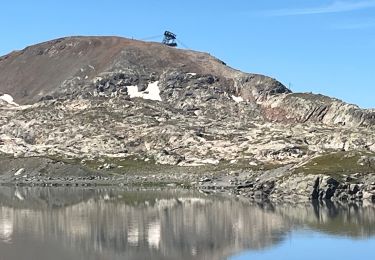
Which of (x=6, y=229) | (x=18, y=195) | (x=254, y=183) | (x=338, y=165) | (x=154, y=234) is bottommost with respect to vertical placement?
(x=154, y=234)

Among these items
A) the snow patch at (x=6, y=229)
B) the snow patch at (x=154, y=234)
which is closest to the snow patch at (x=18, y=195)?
the snow patch at (x=6, y=229)

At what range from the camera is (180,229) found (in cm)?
9044

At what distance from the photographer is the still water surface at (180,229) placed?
70.5m

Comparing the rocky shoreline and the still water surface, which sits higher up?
the rocky shoreline

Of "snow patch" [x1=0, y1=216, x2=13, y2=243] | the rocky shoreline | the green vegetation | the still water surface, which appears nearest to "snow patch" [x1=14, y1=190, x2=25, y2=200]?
the still water surface

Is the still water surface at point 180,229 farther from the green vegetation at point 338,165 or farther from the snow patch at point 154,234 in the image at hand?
the green vegetation at point 338,165

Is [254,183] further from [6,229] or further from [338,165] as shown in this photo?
[6,229]

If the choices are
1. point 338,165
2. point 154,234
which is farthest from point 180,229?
point 338,165

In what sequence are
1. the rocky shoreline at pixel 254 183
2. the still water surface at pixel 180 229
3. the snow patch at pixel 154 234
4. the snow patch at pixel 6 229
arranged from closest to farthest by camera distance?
the still water surface at pixel 180 229, the snow patch at pixel 154 234, the snow patch at pixel 6 229, the rocky shoreline at pixel 254 183

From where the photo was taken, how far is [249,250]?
7275cm

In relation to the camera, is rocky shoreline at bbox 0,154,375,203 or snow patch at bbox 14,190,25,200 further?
snow patch at bbox 14,190,25,200

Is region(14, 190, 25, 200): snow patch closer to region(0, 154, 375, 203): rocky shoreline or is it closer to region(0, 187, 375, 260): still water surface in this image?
region(0, 187, 375, 260): still water surface

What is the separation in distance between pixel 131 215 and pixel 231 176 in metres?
79.9

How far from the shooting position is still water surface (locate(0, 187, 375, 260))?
70.5 meters
